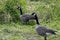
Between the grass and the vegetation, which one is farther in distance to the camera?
the vegetation

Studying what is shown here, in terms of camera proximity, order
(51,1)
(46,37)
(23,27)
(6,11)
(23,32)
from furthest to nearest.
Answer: (51,1), (6,11), (23,27), (23,32), (46,37)

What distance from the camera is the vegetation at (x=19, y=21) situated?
11000mm

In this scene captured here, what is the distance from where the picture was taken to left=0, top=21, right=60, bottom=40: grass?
1069 cm

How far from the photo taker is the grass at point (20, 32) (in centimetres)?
1069

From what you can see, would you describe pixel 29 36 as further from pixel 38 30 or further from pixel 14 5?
pixel 14 5

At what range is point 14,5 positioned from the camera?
13.4m

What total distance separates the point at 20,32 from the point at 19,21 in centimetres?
203

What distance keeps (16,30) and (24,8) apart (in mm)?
2759

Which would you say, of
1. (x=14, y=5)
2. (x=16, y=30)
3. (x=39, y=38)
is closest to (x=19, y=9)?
(x=14, y=5)

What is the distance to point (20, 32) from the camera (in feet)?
37.3

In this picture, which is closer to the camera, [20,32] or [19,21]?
[20,32]

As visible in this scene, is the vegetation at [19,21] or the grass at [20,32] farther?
the vegetation at [19,21]

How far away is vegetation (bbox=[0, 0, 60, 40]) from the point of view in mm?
11000

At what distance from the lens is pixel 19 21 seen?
1334 cm
